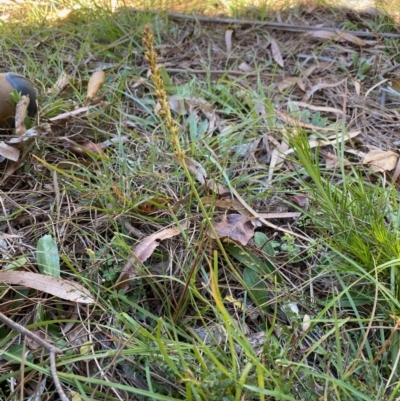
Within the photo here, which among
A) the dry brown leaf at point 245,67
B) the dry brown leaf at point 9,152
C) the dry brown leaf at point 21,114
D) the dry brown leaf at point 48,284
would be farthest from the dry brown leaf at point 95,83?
the dry brown leaf at point 48,284

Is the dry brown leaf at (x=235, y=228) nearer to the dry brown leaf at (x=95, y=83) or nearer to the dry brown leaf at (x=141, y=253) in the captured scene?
the dry brown leaf at (x=141, y=253)

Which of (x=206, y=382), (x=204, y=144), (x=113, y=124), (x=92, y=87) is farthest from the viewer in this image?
(x=92, y=87)

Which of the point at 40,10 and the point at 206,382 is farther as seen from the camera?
the point at 40,10

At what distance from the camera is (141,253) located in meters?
1.11

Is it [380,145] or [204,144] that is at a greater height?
[204,144]

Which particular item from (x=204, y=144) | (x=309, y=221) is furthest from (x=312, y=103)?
(x=309, y=221)

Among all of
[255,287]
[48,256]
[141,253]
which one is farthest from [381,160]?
[48,256]

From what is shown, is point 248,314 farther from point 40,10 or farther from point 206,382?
point 40,10

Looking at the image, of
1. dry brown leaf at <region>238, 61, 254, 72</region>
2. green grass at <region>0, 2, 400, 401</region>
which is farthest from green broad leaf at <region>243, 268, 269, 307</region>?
dry brown leaf at <region>238, 61, 254, 72</region>

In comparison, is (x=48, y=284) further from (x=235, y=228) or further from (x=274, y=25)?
(x=274, y=25)

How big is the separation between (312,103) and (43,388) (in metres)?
1.37

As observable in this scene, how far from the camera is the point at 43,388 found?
2.93 ft

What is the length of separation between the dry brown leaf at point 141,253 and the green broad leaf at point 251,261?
5.6 inches

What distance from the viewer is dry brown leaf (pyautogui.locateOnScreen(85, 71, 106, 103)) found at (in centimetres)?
169
